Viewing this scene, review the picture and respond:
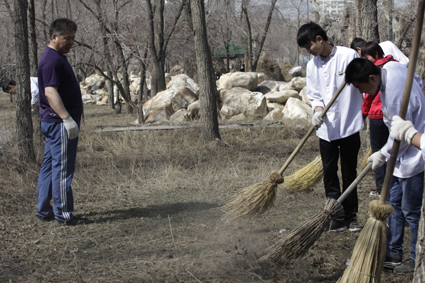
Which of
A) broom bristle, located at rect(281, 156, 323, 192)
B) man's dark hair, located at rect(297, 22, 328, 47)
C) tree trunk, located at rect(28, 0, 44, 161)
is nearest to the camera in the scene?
man's dark hair, located at rect(297, 22, 328, 47)

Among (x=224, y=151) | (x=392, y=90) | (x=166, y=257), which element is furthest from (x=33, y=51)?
(x=392, y=90)

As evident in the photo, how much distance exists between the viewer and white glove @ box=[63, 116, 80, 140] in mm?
3590

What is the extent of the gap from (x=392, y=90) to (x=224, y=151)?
180 inches

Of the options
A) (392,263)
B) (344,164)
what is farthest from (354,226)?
(392,263)

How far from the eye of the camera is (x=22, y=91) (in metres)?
5.40

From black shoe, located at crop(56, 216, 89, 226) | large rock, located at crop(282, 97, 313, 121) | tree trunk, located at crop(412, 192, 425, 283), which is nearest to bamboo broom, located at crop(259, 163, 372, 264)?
tree trunk, located at crop(412, 192, 425, 283)

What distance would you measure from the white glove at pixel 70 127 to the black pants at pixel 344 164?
232 centimetres

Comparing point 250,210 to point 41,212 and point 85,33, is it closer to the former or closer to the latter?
point 41,212

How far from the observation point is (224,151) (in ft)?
23.0

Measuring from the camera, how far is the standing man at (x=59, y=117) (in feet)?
11.8

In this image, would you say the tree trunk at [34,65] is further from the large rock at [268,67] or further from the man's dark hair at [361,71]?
the large rock at [268,67]

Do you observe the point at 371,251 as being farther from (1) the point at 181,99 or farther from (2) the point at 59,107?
(1) the point at 181,99

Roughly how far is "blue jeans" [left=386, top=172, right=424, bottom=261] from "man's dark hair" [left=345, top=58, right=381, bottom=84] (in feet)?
2.45

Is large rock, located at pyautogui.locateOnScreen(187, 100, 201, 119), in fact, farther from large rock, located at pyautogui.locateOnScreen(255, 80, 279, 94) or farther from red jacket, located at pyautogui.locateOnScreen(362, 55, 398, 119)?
red jacket, located at pyautogui.locateOnScreen(362, 55, 398, 119)
